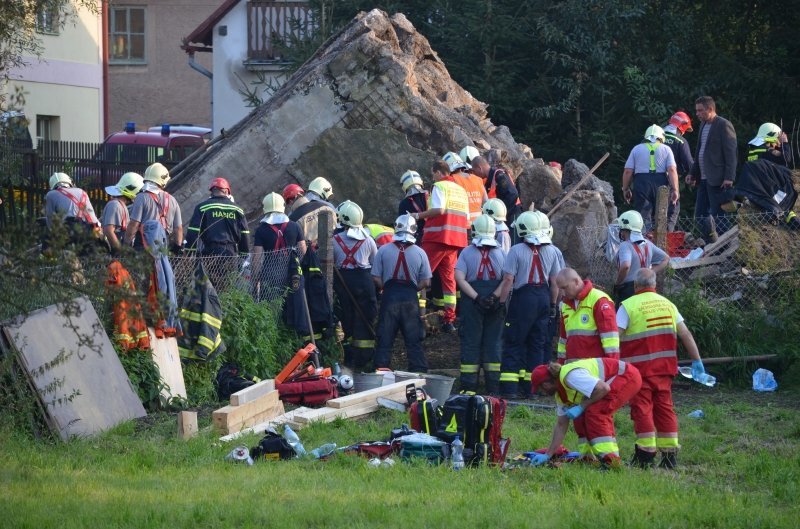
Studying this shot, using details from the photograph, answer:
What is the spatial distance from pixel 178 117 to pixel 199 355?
30301 mm

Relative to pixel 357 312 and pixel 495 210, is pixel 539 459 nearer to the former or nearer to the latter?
pixel 357 312

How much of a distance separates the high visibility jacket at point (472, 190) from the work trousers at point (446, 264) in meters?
0.59

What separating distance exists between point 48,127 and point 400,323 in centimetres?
2079

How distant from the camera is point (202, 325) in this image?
11.9 meters

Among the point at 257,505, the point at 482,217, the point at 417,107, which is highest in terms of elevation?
the point at 417,107

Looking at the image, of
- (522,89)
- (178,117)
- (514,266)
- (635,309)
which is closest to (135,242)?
(514,266)

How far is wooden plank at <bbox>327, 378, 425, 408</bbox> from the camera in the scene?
1117 cm

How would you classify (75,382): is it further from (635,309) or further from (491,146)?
(491,146)

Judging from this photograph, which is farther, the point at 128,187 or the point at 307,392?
the point at 128,187

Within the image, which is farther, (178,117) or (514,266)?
(178,117)

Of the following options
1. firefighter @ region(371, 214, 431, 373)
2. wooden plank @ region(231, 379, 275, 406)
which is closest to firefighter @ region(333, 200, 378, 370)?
firefighter @ region(371, 214, 431, 373)

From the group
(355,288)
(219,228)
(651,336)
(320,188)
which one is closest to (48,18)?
(219,228)

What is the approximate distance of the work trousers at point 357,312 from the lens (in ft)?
44.9

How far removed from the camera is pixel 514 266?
1274 centimetres
